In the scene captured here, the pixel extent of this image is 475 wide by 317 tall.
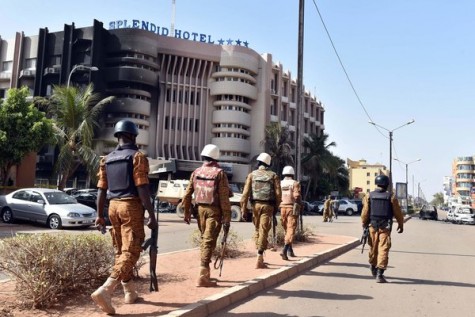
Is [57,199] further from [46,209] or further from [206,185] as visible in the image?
[206,185]

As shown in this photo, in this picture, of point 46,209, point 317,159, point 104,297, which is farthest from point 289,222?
point 317,159

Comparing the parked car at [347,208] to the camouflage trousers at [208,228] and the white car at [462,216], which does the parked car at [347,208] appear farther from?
the camouflage trousers at [208,228]

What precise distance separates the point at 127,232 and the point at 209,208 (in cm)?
150

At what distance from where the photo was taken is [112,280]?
4242 mm

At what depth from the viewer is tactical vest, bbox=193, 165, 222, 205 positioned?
225 inches

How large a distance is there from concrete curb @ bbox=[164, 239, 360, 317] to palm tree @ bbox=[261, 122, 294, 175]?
3825 centimetres

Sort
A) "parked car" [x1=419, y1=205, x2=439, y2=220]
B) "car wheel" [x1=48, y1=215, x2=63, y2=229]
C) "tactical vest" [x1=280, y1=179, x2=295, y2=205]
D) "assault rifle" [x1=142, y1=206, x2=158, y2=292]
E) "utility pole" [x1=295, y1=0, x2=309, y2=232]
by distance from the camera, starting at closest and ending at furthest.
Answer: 1. "assault rifle" [x1=142, y1=206, x2=158, y2=292]
2. "tactical vest" [x1=280, y1=179, x2=295, y2=205]
3. "utility pole" [x1=295, y1=0, x2=309, y2=232]
4. "car wheel" [x1=48, y1=215, x2=63, y2=229]
5. "parked car" [x1=419, y1=205, x2=439, y2=220]

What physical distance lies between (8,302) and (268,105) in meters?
50.1

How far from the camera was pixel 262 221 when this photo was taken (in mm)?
7305

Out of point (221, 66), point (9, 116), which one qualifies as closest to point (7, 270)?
point (9, 116)

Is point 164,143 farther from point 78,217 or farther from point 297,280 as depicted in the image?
point 297,280

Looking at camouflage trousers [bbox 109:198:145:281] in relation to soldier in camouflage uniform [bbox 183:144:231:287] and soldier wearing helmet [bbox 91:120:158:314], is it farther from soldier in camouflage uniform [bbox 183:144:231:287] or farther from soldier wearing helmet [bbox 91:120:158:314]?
soldier in camouflage uniform [bbox 183:144:231:287]

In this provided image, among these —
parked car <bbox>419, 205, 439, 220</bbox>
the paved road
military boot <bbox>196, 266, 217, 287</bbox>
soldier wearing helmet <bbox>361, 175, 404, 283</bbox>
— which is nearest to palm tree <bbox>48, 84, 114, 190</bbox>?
the paved road

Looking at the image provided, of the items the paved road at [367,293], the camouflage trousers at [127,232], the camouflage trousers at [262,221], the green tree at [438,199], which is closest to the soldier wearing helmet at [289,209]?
the paved road at [367,293]
